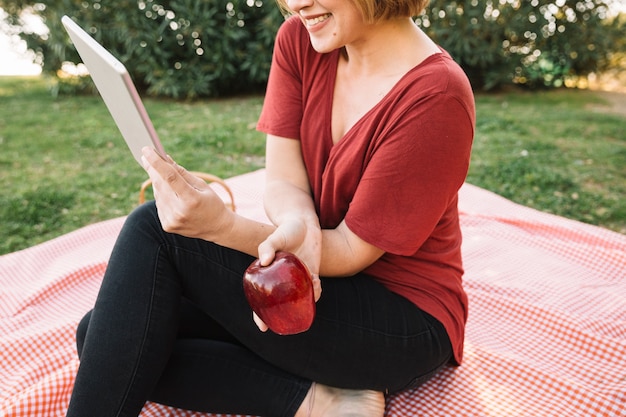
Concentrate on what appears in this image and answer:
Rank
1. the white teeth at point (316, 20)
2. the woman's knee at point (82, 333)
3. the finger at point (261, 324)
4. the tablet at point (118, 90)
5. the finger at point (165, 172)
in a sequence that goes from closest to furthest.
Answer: the tablet at point (118, 90) → the finger at point (165, 172) → the finger at point (261, 324) → the white teeth at point (316, 20) → the woman's knee at point (82, 333)

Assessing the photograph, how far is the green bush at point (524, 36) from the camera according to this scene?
19.9ft

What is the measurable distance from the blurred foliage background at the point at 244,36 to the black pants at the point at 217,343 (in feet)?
16.2

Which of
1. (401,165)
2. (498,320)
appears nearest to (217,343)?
(401,165)

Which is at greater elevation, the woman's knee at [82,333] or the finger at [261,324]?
the finger at [261,324]

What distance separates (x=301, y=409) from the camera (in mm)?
1548

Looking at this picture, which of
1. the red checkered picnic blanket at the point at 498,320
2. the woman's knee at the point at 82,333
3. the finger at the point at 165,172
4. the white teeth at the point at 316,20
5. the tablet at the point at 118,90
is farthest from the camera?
the red checkered picnic blanket at the point at 498,320

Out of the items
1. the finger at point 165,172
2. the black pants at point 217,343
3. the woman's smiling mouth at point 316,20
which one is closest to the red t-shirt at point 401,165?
the black pants at point 217,343

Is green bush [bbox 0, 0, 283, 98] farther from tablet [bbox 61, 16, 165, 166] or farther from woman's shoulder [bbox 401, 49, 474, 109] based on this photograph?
tablet [bbox 61, 16, 165, 166]

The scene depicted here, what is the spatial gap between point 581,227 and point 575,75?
4.82m

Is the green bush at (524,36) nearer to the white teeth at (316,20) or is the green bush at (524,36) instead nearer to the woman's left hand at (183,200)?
the white teeth at (316,20)

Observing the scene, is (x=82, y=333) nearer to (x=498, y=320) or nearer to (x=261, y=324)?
A: (x=261, y=324)

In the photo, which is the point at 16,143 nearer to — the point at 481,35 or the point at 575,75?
the point at 481,35

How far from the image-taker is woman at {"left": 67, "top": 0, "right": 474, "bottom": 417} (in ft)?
4.49

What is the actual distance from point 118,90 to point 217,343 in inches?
31.3
